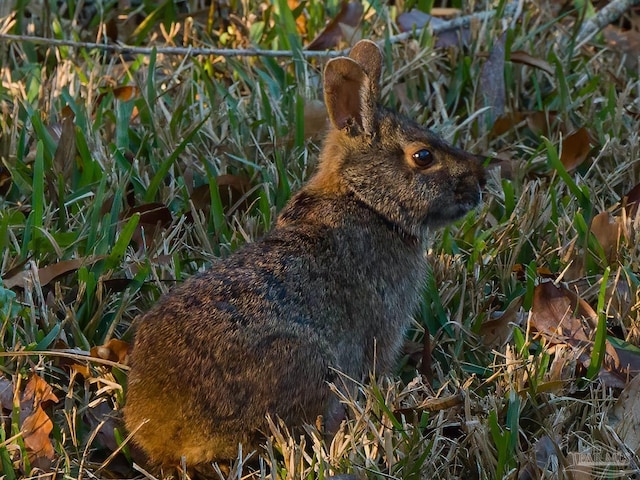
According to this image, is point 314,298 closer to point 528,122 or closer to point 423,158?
point 423,158

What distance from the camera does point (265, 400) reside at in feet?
10.6

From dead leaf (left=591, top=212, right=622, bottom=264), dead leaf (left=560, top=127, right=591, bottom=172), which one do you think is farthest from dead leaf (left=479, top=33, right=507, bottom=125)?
dead leaf (left=591, top=212, right=622, bottom=264)

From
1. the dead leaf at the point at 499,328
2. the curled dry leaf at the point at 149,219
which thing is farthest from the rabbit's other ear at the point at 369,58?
the curled dry leaf at the point at 149,219

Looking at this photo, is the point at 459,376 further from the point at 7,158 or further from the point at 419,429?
the point at 7,158

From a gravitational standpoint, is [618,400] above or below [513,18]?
below

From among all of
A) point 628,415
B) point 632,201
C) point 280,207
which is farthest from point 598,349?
point 280,207

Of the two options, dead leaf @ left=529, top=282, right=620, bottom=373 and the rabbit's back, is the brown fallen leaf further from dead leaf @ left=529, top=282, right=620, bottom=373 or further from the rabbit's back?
the rabbit's back

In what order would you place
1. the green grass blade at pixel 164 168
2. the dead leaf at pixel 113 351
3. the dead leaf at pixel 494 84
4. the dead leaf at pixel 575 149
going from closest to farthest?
1. the dead leaf at pixel 113 351
2. the green grass blade at pixel 164 168
3. the dead leaf at pixel 575 149
4. the dead leaf at pixel 494 84

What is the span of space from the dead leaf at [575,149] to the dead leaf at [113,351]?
2195 millimetres

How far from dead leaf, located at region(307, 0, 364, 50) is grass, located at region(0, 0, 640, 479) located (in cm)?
11

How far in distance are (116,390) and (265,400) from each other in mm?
588

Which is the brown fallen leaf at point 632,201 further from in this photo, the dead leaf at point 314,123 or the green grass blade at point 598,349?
Result: the dead leaf at point 314,123

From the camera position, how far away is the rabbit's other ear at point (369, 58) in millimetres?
3863

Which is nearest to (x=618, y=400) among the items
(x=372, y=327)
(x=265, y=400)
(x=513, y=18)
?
(x=372, y=327)
